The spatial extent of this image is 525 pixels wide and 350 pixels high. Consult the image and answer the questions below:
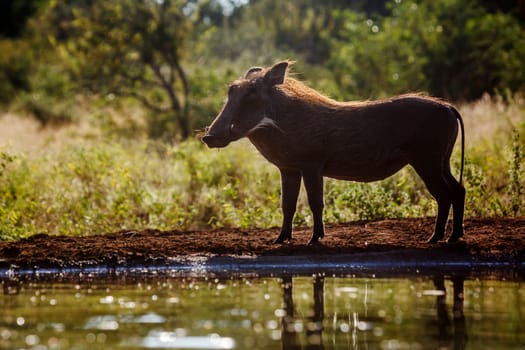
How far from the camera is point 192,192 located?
12.5 m

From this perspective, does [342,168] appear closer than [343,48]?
Yes

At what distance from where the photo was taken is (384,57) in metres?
23.9

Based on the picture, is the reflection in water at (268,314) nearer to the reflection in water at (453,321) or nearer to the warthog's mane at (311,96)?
the reflection in water at (453,321)

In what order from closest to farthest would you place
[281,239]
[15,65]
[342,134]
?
[342,134], [281,239], [15,65]

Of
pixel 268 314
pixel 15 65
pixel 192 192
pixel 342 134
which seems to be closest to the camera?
pixel 268 314

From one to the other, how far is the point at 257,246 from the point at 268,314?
2.69m

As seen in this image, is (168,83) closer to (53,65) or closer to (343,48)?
(343,48)

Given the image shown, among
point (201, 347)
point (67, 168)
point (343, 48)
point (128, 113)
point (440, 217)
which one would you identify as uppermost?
point (343, 48)

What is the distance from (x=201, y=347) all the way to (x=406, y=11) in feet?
→ 67.6

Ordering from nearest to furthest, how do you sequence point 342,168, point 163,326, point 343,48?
point 163,326, point 342,168, point 343,48

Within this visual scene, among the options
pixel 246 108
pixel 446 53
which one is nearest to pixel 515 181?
pixel 246 108

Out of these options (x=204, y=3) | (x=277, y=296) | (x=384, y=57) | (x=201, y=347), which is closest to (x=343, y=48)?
(x=384, y=57)

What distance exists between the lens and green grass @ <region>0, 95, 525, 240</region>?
10758 mm

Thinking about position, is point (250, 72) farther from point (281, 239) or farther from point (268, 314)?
point (268, 314)
